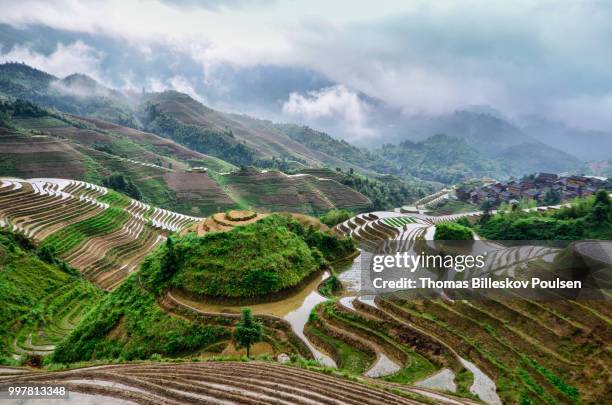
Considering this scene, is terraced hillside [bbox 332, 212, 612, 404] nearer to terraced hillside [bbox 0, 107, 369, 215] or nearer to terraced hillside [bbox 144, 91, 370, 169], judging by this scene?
terraced hillside [bbox 0, 107, 369, 215]

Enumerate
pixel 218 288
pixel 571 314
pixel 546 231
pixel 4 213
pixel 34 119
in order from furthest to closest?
pixel 34 119, pixel 546 231, pixel 4 213, pixel 218 288, pixel 571 314

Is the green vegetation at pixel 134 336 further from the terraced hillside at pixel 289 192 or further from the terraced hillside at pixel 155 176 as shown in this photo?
the terraced hillside at pixel 289 192

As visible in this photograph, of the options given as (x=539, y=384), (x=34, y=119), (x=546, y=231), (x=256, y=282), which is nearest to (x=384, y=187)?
(x=546, y=231)

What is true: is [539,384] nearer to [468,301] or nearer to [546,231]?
[468,301]

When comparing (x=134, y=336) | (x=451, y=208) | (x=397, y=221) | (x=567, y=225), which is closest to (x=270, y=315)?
(x=134, y=336)

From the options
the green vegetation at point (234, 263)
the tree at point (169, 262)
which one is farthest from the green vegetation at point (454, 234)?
the tree at point (169, 262)
